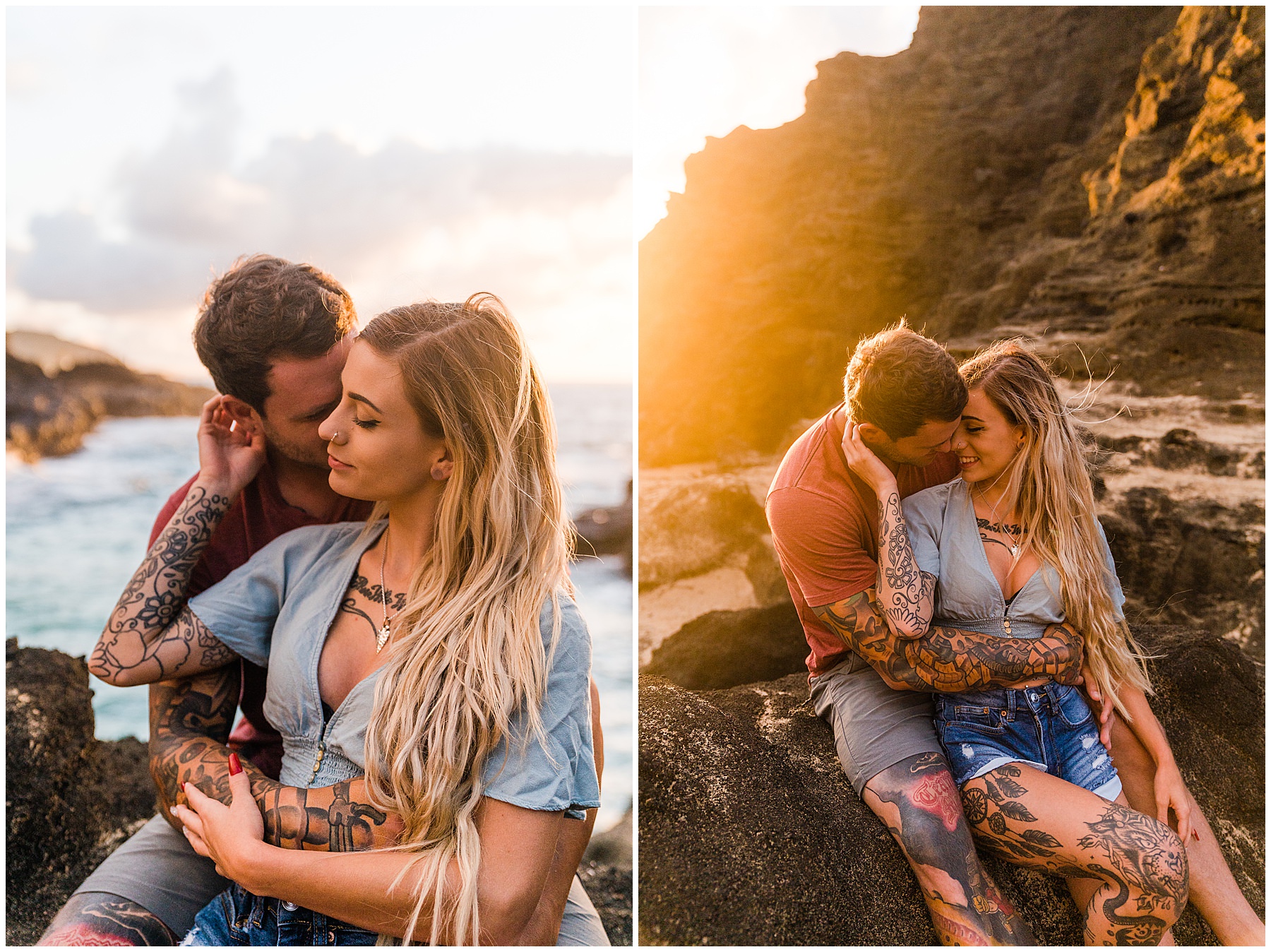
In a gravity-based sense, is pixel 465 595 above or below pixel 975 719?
above

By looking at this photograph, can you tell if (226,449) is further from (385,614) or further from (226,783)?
(226,783)

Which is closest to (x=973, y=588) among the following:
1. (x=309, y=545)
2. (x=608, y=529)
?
(x=309, y=545)

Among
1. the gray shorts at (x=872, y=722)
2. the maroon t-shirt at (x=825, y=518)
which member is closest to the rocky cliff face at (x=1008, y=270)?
the gray shorts at (x=872, y=722)

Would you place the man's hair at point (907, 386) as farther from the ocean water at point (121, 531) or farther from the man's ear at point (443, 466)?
the ocean water at point (121, 531)

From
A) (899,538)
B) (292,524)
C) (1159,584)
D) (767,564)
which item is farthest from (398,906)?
(1159,584)

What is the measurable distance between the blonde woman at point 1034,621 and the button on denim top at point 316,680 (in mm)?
916

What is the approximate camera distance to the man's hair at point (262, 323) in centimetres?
179

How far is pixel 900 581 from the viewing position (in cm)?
183

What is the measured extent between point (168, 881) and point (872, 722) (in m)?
1.95

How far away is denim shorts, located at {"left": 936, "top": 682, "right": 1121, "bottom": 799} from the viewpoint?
1849 mm

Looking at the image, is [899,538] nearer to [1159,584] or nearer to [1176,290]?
[1159,584]

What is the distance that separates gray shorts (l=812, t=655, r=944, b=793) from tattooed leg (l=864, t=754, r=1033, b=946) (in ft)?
0.20

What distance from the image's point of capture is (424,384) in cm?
149

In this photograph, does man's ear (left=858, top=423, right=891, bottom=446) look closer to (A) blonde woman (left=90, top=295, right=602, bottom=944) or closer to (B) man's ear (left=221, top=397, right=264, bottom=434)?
(A) blonde woman (left=90, top=295, right=602, bottom=944)
